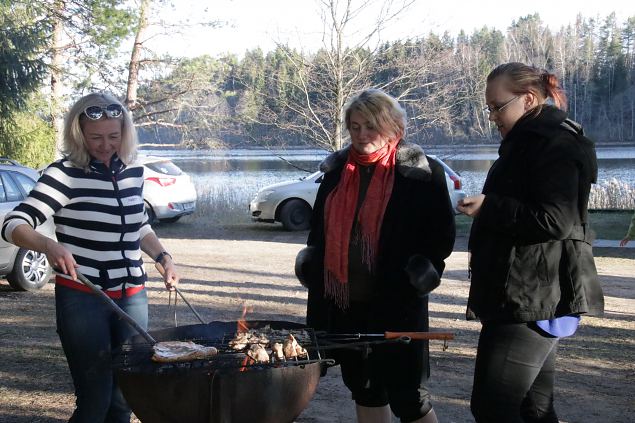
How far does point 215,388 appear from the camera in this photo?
2582 millimetres

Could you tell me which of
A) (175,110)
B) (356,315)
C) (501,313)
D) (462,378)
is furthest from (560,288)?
(175,110)

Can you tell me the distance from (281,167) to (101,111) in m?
37.7

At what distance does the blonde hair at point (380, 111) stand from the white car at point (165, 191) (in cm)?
1276

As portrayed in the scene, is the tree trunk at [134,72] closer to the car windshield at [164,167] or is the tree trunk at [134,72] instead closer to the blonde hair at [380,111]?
the car windshield at [164,167]

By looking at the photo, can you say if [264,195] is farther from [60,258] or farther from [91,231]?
[60,258]

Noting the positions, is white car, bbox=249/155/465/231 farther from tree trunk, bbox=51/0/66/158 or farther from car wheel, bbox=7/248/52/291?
tree trunk, bbox=51/0/66/158

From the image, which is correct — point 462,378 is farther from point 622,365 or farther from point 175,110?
point 175,110

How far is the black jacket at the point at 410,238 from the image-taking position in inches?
124

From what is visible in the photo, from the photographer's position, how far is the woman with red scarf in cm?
317

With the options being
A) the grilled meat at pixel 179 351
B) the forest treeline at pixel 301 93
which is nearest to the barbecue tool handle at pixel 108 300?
the grilled meat at pixel 179 351

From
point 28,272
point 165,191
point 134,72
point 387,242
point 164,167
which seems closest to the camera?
point 387,242

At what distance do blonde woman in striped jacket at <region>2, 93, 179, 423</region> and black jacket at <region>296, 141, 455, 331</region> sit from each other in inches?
44.1

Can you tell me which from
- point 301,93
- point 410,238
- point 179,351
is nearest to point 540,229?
point 410,238

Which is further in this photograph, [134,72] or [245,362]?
[134,72]
